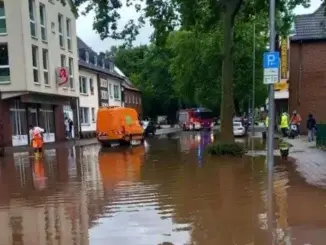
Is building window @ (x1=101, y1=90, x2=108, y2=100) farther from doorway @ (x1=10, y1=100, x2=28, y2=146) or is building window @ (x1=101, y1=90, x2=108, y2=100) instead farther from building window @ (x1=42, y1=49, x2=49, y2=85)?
doorway @ (x1=10, y1=100, x2=28, y2=146)

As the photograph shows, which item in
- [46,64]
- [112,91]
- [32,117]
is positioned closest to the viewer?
[32,117]

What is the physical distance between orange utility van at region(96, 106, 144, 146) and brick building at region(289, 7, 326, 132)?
1155 centimetres

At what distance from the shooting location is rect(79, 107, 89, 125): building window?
47.2m

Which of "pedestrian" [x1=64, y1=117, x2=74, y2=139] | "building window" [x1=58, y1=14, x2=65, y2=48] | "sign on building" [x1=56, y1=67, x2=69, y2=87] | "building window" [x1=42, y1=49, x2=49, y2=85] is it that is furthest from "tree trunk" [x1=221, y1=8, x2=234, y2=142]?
"pedestrian" [x1=64, y1=117, x2=74, y2=139]

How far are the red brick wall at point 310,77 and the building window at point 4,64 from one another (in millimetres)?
18904

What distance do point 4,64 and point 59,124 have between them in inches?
376

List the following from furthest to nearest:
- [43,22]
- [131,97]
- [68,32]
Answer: [131,97], [68,32], [43,22]

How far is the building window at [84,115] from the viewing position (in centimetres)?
4720

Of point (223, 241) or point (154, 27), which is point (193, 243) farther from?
point (154, 27)

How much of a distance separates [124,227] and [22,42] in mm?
27027

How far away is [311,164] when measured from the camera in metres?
16.1

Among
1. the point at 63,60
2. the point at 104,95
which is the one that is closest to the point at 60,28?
the point at 63,60

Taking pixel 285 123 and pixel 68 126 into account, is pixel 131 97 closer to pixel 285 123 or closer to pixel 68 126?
pixel 68 126

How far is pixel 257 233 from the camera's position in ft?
24.1
